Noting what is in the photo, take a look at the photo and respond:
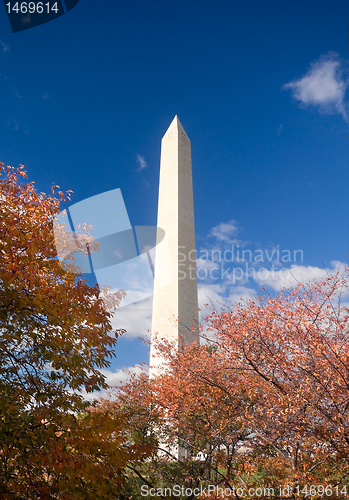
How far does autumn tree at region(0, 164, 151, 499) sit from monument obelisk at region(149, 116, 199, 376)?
1202 centimetres

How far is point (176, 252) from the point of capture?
21484 mm

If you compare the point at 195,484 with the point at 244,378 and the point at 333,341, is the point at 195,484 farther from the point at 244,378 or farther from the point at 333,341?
the point at 333,341

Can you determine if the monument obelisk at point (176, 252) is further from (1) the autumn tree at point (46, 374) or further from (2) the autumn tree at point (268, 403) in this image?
(1) the autumn tree at point (46, 374)

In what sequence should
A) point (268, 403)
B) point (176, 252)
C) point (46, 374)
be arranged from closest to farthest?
point (46, 374) → point (268, 403) → point (176, 252)

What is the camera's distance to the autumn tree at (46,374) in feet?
15.7

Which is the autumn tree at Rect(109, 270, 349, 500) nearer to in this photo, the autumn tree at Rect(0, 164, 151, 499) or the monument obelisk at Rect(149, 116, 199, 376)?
the autumn tree at Rect(0, 164, 151, 499)

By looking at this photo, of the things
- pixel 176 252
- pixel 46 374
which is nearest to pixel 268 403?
pixel 46 374

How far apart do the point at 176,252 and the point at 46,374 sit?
51.8 feet

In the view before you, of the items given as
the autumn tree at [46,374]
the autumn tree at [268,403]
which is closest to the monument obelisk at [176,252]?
the autumn tree at [268,403]

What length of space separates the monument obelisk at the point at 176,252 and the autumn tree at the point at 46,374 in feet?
39.4

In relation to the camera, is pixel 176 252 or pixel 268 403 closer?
pixel 268 403

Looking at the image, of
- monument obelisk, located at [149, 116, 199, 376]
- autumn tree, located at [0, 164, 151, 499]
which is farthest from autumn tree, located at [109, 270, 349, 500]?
monument obelisk, located at [149, 116, 199, 376]

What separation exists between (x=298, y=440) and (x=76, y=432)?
4623 mm

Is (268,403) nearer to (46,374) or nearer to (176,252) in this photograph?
(46,374)
